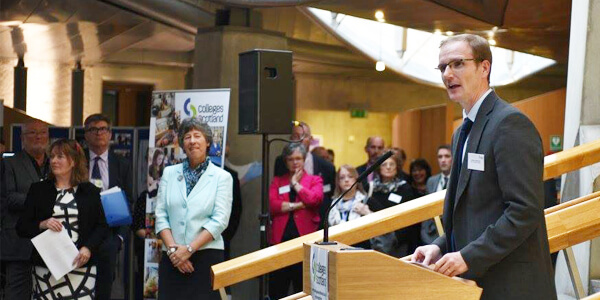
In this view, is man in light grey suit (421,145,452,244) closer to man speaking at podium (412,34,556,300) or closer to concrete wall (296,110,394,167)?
man speaking at podium (412,34,556,300)

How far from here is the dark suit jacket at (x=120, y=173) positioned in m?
8.23

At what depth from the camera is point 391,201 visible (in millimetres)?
7742

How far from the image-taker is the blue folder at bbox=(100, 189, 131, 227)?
7242mm

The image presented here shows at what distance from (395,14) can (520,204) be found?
8070 mm

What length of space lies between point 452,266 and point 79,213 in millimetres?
3970

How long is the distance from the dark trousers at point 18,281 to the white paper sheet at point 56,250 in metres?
0.63

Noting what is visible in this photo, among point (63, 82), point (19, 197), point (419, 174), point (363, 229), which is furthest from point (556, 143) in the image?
point (363, 229)

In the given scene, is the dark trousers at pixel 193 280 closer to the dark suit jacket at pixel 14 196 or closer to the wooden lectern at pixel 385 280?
the dark suit jacket at pixel 14 196

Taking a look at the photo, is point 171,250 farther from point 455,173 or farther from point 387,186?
point 455,173

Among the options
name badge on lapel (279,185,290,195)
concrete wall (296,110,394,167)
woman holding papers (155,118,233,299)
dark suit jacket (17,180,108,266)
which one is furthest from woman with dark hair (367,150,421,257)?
concrete wall (296,110,394,167)

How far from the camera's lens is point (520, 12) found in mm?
10914

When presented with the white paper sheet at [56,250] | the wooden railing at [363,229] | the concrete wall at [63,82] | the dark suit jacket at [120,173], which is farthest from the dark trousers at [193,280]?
the concrete wall at [63,82]

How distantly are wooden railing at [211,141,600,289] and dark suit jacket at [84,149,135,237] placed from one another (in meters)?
3.98

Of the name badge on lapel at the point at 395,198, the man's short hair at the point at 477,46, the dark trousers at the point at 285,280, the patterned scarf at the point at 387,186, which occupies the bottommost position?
the dark trousers at the point at 285,280
